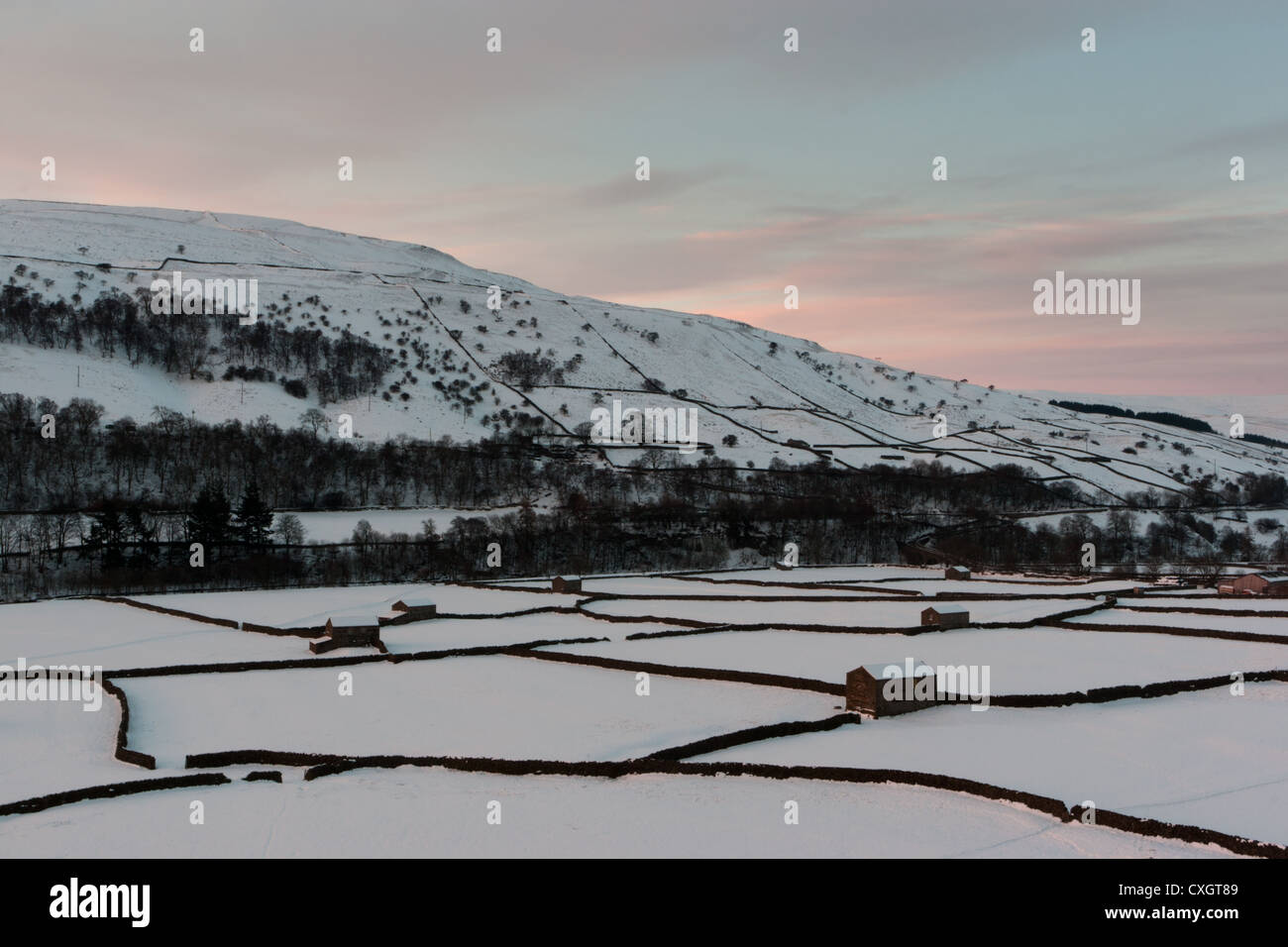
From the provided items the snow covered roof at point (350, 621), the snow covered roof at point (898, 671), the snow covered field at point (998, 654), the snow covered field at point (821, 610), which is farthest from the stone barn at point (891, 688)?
the snow covered roof at point (350, 621)

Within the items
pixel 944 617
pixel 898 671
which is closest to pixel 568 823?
pixel 898 671

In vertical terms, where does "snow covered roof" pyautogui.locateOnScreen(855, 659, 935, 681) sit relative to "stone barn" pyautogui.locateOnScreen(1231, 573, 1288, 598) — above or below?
above

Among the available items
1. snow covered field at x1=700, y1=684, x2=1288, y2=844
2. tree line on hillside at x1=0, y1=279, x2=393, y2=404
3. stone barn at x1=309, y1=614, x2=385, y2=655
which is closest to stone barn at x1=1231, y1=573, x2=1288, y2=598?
snow covered field at x1=700, y1=684, x2=1288, y2=844

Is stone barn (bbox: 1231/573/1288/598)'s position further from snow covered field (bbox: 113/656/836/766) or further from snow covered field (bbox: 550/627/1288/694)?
snow covered field (bbox: 113/656/836/766)
